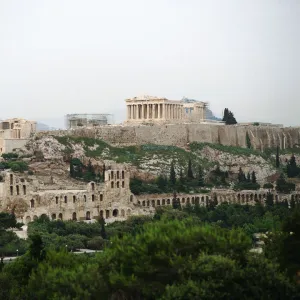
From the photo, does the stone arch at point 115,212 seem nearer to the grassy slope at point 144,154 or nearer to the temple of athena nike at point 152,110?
the grassy slope at point 144,154

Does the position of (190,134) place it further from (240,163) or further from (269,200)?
(269,200)

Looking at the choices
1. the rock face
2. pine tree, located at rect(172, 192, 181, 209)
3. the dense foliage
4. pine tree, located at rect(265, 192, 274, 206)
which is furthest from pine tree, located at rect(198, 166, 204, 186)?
the dense foliage

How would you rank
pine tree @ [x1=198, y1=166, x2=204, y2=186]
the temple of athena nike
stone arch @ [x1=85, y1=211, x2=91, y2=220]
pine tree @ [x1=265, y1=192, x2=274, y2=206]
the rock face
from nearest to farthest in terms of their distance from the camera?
stone arch @ [x1=85, y1=211, x2=91, y2=220] → pine tree @ [x1=265, y1=192, x2=274, y2=206] → pine tree @ [x1=198, y1=166, x2=204, y2=186] → the rock face → the temple of athena nike

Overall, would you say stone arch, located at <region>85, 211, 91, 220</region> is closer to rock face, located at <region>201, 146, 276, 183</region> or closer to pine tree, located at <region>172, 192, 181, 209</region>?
pine tree, located at <region>172, 192, 181, 209</region>

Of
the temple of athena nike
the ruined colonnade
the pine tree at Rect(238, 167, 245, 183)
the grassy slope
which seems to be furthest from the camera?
the ruined colonnade

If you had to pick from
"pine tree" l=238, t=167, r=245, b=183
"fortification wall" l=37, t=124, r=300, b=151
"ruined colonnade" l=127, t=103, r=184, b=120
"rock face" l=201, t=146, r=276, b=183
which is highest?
"ruined colonnade" l=127, t=103, r=184, b=120

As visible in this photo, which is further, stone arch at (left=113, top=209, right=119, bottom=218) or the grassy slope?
the grassy slope

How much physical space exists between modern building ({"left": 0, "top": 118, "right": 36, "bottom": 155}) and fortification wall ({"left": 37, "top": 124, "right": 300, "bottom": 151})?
3.16 meters

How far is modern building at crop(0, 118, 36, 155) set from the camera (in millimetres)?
73188

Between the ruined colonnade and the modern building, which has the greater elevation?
the ruined colonnade

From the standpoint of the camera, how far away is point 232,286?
104 ft

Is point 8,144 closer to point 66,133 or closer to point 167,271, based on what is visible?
point 66,133

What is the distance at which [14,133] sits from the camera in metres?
81.4

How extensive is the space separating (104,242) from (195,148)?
32760mm
